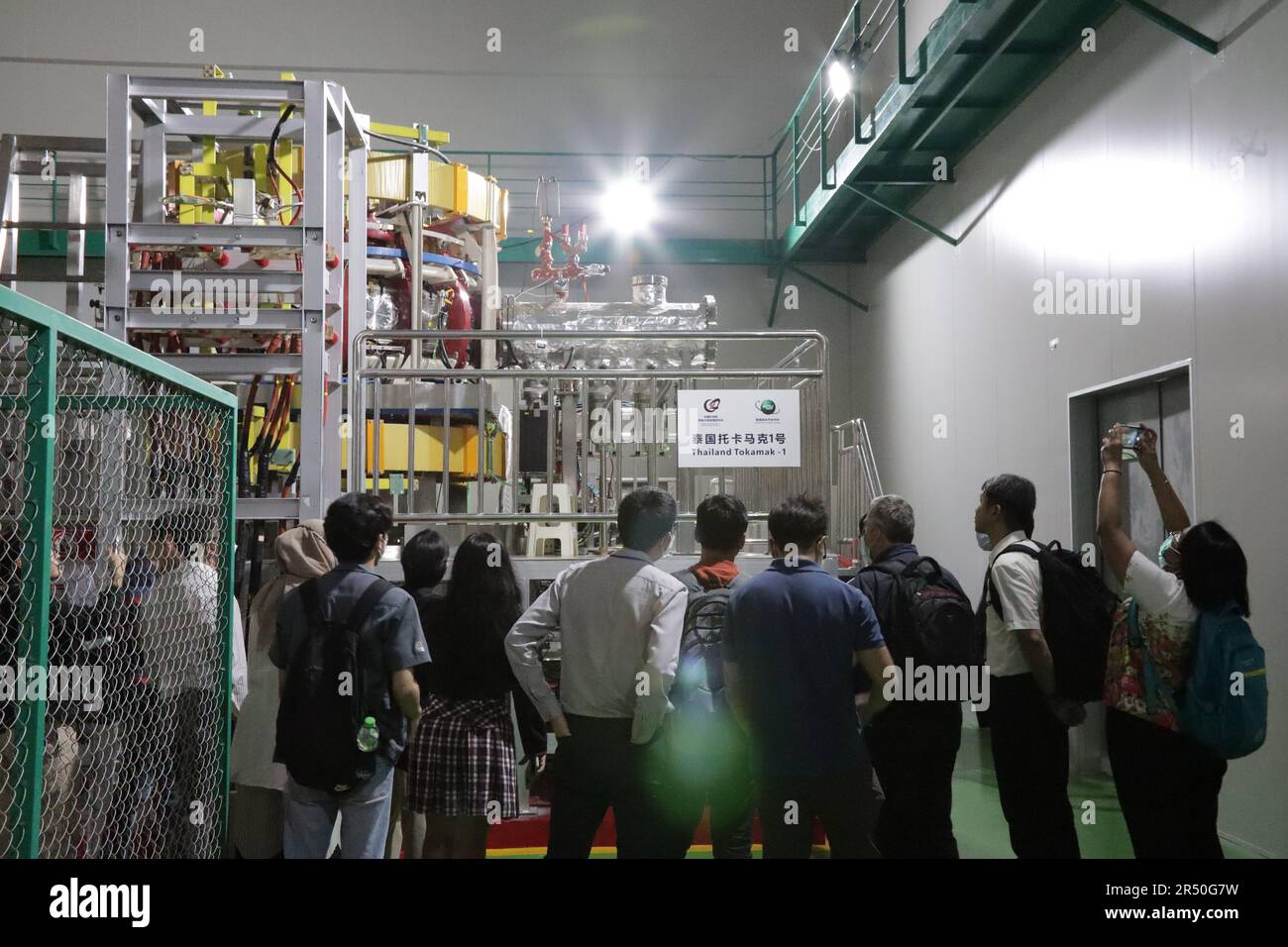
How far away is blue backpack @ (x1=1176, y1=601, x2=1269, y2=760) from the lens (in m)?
3.20

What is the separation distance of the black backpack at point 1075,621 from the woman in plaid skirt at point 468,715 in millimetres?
1868

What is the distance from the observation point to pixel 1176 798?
337 centimetres

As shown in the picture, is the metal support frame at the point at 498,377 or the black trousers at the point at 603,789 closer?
the black trousers at the point at 603,789

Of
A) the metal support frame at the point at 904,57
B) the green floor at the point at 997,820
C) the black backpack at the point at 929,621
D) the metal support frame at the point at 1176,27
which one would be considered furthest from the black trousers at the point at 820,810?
the metal support frame at the point at 904,57

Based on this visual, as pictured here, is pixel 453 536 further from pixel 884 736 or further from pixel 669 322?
pixel 884 736

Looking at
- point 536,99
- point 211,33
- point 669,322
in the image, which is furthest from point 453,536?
point 211,33

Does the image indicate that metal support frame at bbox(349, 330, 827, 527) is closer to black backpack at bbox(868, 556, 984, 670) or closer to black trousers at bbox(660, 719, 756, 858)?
black backpack at bbox(868, 556, 984, 670)

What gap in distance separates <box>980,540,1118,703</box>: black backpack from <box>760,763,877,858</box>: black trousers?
823 millimetres

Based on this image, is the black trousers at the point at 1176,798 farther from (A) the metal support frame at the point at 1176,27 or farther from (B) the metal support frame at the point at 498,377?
(A) the metal support frame at the point at 1176,27

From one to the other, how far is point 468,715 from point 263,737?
87 cm

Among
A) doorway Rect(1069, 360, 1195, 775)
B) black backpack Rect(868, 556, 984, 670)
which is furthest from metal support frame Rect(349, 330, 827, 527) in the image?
doorway Rect(1069, 360, 1195, 775)

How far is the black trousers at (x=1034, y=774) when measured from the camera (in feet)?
12.9

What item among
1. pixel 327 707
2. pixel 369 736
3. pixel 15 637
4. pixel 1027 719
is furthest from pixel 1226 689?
pixel 15 637

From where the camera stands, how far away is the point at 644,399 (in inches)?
281
